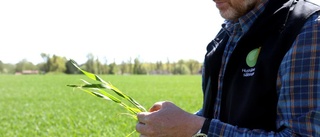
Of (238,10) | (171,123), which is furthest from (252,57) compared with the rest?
(171,123)

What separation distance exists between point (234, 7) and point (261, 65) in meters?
0.31

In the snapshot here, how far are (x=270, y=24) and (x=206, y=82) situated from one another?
0.50 metres

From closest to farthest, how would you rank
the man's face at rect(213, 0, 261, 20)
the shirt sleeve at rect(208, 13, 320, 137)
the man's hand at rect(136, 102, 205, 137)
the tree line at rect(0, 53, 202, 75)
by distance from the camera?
the shirt sleeve at rect(208, 13, 320, 137), the man's hand at rect(136, 102, 205, 137), the man's face at rect(213, 0, 261, 20), the tree line at rect(0, 53, 202, 75)

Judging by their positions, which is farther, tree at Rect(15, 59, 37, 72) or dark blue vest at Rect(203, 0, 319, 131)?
tree at Rect(15, 59, 37, 72)

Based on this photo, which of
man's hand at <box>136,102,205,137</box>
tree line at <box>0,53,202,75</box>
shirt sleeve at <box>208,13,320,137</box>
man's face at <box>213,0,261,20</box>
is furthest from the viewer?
tree line at <box>0,53,202,75</box>

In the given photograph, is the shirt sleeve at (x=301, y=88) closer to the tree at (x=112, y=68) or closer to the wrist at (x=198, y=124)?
the wrist at (x=198, y=124)

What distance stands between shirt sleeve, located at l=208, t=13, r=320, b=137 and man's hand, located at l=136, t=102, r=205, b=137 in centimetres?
16

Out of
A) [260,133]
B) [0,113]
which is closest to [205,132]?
[260,133]

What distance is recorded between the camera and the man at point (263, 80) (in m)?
1.39

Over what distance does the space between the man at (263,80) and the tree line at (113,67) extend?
66899mm

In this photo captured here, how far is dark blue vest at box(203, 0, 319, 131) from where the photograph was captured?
1.50 meters

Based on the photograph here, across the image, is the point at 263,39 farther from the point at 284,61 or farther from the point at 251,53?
the point at 284,61

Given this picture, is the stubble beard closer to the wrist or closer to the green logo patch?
the green logo patch

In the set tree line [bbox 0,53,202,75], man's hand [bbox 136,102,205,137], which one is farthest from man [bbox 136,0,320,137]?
tree line [bbox 0,53,202,75]
